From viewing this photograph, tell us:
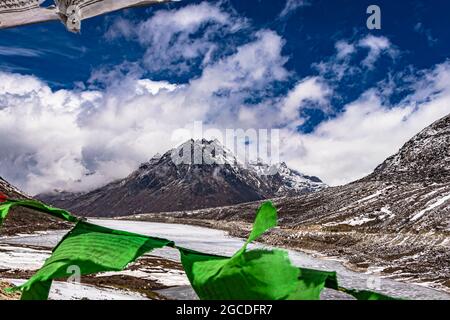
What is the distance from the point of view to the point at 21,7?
77.4 inches

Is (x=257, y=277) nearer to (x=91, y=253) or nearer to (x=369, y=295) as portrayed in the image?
(x=369, y=295)

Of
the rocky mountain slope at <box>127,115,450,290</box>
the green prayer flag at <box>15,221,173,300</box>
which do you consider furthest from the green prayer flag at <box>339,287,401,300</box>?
the rocky mountain slope at <box>127,115,450,290</box>

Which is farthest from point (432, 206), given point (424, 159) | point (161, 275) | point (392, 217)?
point (161, 275)

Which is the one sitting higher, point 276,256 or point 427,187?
point 427,187

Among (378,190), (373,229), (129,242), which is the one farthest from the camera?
(378,190)

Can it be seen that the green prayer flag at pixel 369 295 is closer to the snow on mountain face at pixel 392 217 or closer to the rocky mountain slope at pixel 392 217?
the rocky mountain slope at pixel 392 217

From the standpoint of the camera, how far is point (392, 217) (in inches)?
4309

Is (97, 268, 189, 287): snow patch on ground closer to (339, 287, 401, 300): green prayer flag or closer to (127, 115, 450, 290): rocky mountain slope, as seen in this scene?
(127, 115, 450, 290): rocky mountain slope

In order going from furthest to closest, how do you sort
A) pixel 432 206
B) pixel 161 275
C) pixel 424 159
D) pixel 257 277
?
pixel 424 159 < pixel 432 206 < pixel 161 275 < pixel 257 277

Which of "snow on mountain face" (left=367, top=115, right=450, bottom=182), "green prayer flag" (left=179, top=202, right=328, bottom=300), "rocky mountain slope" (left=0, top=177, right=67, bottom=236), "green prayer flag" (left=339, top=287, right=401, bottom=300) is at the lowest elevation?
"green prayer flag" (left=339, top=287, right=401, bottom=300)

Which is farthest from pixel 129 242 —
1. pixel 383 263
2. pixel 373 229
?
pixel 373 229

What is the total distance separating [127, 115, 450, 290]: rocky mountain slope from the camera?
218ft
